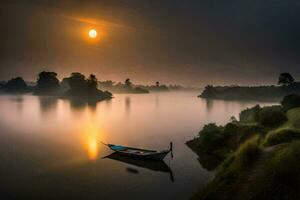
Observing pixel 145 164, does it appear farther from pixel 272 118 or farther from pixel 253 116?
pixel 253 116

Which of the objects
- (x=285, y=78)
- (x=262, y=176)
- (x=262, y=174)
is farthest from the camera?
(x=285, y=78)

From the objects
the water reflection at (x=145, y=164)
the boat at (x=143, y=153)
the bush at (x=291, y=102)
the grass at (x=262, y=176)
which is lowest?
the water reflection at (x=145, y=164)

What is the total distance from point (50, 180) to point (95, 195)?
784 cm

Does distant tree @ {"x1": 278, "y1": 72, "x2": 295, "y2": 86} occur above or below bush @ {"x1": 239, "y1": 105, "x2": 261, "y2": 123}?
above

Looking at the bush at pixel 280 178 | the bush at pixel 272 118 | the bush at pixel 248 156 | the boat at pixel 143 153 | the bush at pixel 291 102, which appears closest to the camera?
the bush at pixel 280 178

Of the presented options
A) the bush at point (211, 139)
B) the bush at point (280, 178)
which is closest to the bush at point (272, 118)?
the bush at point (211, 139)

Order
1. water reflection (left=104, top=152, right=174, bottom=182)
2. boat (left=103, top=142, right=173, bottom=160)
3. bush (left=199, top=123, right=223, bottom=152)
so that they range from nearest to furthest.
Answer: water reflection (left=104, top=152, right=174, bottom=182) → boat (left=103, top=142, right=173, bottom=160) → bush (left=199, top=123, right=223, bottom=152)

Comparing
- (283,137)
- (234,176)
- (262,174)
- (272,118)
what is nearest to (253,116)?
(272,118)

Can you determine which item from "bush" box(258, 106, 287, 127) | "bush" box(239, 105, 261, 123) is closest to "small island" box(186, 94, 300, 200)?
"bush" box(258, 106, 287, 127)

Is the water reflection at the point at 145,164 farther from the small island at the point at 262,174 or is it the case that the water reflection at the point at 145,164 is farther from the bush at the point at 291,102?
the bush at the point at 291,102

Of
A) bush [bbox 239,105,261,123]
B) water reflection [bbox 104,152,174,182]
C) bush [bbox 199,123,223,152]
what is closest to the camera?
water reflection [bbox 104,152,174,182]

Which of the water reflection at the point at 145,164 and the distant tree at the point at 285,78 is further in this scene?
the distant tree at the point at 285,78

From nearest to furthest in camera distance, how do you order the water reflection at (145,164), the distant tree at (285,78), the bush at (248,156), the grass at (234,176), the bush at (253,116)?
the grass at (234,176)
the bush at (248,156)
the water reflection at (145,164)
the bush at (253,116)
the distant tree at (285,78)

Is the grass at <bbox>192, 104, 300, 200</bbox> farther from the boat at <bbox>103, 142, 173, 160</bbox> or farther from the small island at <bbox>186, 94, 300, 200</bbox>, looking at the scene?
the boat at <bbox>103, 142, 173, 160</bbox>
